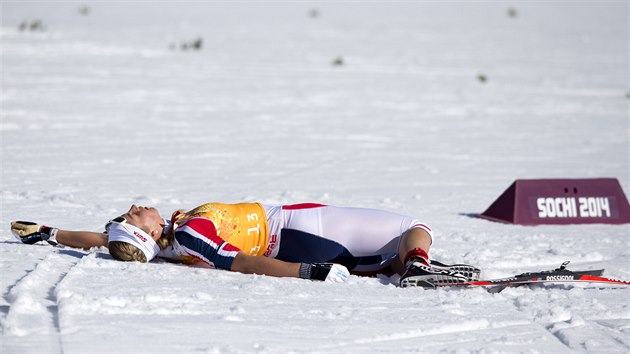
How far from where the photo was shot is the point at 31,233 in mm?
5938

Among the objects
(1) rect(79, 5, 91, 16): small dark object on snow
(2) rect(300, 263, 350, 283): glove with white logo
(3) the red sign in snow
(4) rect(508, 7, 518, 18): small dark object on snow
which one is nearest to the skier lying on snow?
(2) rect(300, 263, 350, 283): glove with white logo

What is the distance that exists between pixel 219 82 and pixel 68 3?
12.0 metres

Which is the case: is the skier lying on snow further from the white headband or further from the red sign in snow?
the red sign in snow

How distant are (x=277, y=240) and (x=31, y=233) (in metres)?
1.45

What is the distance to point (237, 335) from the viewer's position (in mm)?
4273

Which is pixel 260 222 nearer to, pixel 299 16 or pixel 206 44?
pixel 206 44

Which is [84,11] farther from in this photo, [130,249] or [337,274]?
[337,274]

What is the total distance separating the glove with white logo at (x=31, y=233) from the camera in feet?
19.5

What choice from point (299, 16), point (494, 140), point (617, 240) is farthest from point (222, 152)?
point (299, 16)

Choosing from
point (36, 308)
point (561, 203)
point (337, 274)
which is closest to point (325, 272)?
point (337, 274)

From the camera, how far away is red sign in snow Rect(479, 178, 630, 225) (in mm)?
7797

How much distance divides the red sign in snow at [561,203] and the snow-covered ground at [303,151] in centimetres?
21

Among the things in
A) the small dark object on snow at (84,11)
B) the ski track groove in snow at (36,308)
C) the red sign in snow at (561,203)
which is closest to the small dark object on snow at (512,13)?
the small dark object on snow at (84,11)

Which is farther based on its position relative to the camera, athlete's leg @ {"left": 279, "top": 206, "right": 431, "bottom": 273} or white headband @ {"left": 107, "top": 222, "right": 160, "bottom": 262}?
athlete's leg @ {"left": 279, "top": 206, "right": 431, "bottom": 273}
